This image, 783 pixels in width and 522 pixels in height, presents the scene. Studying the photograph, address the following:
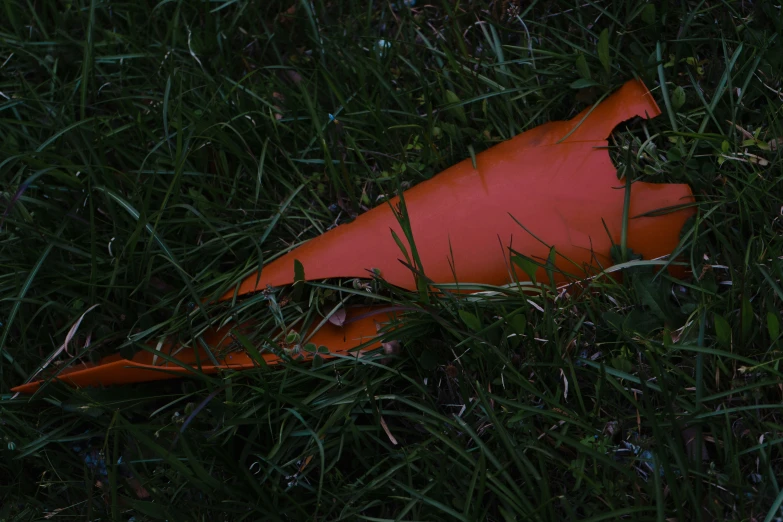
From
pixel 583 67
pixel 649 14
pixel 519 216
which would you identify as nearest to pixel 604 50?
pixel 583 67

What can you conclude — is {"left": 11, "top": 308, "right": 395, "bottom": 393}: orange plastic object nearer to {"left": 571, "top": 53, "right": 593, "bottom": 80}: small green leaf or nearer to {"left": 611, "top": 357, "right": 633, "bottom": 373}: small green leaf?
{"left": 611, "top": 357, "right": 633, "bottom": 373}: small green leaf

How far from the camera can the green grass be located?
1539mm

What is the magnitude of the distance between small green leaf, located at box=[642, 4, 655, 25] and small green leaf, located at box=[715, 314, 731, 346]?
34.4 inches

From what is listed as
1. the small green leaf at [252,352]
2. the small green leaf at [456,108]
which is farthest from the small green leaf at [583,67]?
the small green leaf at [252,352]

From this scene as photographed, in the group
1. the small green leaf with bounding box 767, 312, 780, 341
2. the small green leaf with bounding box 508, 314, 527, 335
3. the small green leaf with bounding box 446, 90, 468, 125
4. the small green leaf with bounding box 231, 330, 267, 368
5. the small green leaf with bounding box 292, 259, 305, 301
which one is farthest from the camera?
the small green leaf with bounding box 446, 90, 468, 125

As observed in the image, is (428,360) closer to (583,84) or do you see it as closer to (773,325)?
(773,325)

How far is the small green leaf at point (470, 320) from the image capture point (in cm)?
162

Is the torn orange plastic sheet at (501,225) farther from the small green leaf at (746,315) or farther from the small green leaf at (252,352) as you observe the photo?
the small green leaf at (746,315)

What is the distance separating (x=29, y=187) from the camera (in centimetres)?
207

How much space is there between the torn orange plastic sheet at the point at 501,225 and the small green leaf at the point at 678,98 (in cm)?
6

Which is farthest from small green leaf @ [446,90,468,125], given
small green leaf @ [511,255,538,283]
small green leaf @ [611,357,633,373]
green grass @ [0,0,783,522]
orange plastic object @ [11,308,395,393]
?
small green leaf @ [611,357,633,373]

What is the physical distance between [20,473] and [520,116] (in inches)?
66.4

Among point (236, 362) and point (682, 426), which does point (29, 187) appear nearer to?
point (236, 362)

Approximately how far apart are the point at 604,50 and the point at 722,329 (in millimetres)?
815
